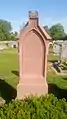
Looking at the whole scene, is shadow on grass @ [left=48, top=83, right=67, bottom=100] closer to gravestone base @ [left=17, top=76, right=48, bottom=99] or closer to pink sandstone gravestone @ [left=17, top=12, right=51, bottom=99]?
gravestone base @ [left=17, top=76, right=48, bottom=99]

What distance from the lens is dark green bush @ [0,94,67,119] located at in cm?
529

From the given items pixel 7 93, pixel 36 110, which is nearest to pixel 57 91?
pixel 7 93

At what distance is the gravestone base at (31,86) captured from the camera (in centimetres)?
1043

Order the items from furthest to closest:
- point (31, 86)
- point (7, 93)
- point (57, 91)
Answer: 1. point (57, 91)
2. point (7, 93)
3. point (31, 86)

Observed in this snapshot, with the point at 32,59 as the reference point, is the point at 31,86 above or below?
below

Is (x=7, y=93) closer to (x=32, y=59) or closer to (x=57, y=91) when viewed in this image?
(x=57, y=91)

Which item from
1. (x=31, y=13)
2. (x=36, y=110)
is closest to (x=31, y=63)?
(x=31, y=13)

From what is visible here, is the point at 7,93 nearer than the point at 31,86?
No

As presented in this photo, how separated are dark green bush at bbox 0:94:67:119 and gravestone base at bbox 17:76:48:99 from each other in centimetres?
411

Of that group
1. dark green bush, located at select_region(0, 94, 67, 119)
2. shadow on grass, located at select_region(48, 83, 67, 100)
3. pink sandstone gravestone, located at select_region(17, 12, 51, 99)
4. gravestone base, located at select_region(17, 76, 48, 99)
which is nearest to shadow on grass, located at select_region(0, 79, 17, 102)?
gravestone base, located at select_region(17, 76, 48, 99)

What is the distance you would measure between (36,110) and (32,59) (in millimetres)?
5074

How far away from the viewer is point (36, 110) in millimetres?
5551

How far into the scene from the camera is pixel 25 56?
34.3ft

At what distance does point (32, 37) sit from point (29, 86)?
6.58 ft
